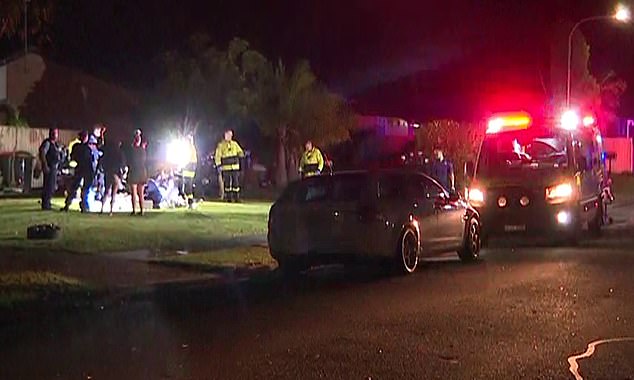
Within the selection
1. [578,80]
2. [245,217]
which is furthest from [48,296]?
[578,80]

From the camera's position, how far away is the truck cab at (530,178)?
1981cm

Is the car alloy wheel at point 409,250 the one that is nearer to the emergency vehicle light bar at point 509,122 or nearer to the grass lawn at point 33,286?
the grass lawn at point 33,286

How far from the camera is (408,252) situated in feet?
50.5

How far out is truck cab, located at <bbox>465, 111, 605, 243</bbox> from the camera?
1981 cm

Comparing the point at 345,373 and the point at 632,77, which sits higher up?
the point at 632,77

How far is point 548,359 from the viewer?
9148mm

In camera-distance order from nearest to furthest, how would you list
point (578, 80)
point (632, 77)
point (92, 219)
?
point (92, 219) → point (578, 80) → point (632, 77)

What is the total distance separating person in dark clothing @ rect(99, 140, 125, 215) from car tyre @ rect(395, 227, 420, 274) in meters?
8.45

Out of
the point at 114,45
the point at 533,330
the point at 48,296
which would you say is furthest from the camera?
the point at 114,45

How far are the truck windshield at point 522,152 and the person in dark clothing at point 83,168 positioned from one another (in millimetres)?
7824

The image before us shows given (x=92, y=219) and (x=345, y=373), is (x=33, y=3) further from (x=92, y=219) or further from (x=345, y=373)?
(x=345, y=373)

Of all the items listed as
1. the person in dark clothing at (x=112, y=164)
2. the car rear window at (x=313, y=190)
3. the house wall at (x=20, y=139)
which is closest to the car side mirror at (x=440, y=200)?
the car rear window at (x=313, y=190)

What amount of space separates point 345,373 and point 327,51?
45158 millimetres

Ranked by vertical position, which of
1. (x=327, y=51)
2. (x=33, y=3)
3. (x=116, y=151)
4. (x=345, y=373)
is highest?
(x=327, y=51)
